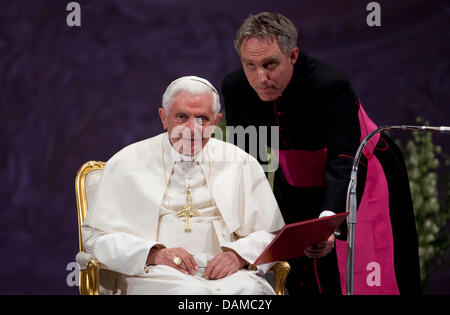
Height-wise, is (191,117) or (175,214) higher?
(191,117)

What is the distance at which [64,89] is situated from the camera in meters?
5.49

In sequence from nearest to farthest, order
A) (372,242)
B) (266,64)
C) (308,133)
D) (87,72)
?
1. (266,64)
2. (372,242)
3. (308,133)
4. (87,72)

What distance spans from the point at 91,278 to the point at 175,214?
0.58 meters

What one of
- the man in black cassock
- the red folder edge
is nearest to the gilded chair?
the red folder edge

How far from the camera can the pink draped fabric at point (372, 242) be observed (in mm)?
3668

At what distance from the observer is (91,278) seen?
9.82ft

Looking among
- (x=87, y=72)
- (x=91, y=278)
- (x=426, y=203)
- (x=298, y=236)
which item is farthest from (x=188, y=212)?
(x=426, y=203)

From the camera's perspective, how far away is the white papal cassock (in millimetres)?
2986

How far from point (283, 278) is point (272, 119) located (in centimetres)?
116

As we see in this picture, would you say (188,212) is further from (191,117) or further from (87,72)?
(87,72)

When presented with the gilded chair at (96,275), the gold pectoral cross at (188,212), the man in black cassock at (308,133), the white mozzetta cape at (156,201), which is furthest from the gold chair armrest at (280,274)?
the gold pectoral cross at (188,212)

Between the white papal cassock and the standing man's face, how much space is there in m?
0.43

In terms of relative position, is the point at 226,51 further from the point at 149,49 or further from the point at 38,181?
the point at 38,181

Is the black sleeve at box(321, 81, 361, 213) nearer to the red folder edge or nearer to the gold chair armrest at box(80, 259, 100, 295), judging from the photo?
the red folder edge
